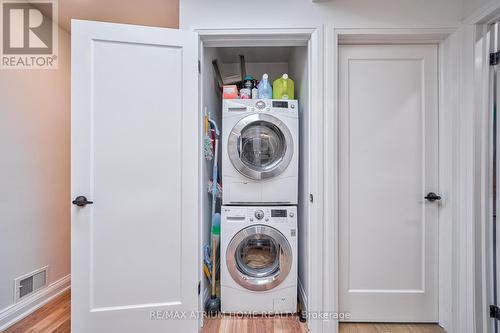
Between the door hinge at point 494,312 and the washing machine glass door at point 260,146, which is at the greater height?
the washing machine glass door at point 260,146

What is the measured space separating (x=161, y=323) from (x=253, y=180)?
119 cm

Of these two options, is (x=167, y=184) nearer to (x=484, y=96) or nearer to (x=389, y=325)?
(x=389, y=325)

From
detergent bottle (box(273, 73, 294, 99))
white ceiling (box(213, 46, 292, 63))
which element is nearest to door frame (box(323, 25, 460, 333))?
detergent bottle (box(273, 73, 294, 99))

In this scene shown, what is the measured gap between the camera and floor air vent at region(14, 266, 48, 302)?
1.61 metres

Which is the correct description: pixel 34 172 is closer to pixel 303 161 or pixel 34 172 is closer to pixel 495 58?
pixel 303 161

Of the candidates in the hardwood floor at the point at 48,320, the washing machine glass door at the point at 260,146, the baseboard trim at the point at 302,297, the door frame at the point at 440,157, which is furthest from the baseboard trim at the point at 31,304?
the door frame at the point at 440,157

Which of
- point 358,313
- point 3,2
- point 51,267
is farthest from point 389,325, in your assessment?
point 3,2

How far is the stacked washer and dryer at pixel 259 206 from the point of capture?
171 cm

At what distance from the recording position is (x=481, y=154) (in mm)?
1410

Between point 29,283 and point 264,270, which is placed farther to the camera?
point 264,270

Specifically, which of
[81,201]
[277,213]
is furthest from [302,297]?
[81,201]

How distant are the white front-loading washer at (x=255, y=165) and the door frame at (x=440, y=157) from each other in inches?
Answer: 13.9

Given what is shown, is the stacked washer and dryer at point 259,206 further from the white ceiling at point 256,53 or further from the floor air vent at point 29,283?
the floor air vent at point 29,283

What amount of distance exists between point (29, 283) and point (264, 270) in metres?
1.88
